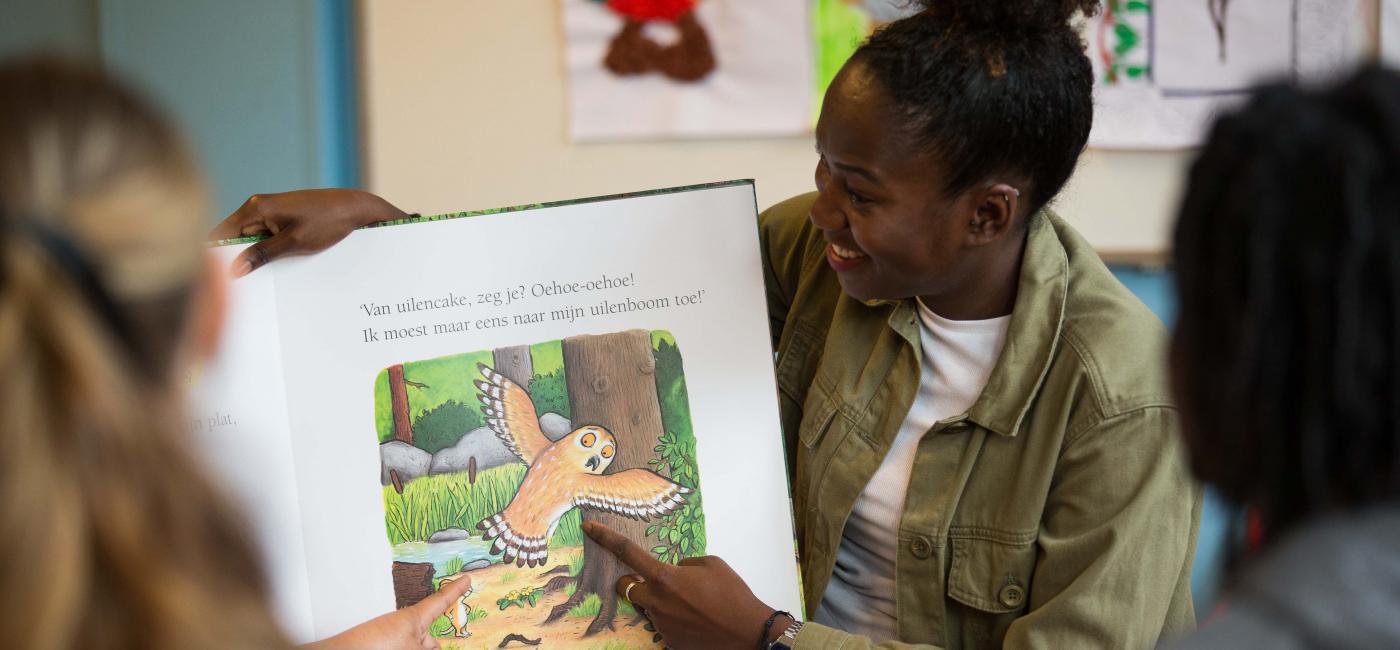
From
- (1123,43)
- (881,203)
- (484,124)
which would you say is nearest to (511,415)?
(881,203)

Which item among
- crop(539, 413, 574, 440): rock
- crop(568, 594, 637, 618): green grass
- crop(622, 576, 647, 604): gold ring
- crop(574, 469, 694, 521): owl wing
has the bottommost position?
crop(568, 594, 637, 618): green grass

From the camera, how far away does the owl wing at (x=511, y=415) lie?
123 cm

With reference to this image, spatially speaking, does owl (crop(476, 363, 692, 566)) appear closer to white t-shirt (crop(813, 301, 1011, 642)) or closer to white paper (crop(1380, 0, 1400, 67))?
white t-shirt (crop(813, 301, 1011, 642))

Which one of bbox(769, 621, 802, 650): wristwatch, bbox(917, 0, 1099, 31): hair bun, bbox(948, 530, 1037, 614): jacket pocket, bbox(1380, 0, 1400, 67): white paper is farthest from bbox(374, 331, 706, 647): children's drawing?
bbox(1380, 0, 1400, 67): white paper

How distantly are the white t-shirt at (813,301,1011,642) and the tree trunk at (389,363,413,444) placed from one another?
1.59 ft

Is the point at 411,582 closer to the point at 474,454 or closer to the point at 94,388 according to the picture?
the point at 474,454

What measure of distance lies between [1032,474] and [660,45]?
1224 millimetres

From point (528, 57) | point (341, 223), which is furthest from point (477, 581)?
point (528, 57)

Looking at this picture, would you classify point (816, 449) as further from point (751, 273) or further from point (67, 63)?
point (67, 63)

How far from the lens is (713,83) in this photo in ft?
7.06

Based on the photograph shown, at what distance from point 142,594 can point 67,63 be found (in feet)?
0.92

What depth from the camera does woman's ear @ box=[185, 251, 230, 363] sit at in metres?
0.63

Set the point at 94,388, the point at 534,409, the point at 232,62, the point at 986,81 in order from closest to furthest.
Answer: the point at 94,388, the point at 986,81, the point at 534,409, the point at 232,62

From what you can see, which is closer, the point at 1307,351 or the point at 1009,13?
the point at 1307,351
